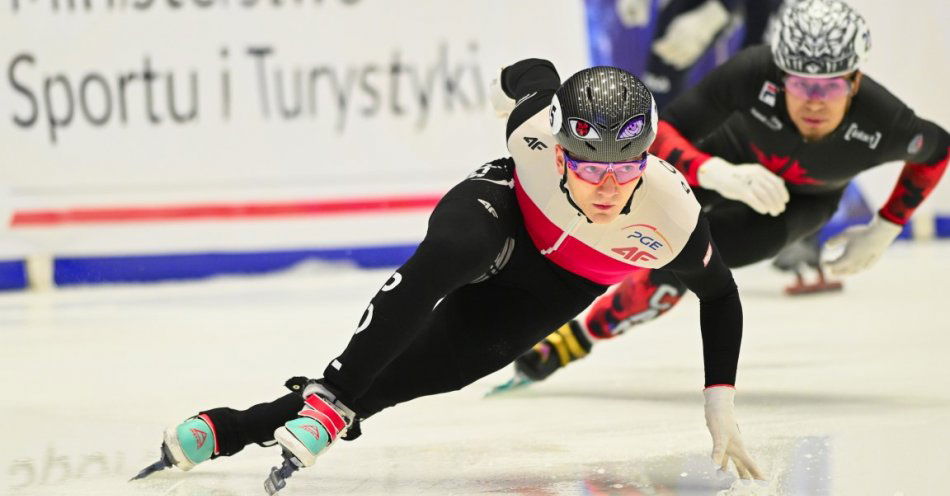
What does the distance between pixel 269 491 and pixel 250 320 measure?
4.00 m

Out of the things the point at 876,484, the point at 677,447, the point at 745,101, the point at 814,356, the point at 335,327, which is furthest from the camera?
the point at 335,327

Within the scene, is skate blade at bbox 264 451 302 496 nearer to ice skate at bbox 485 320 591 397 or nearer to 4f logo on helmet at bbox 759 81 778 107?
ice skate at bbox 485 320 591 397

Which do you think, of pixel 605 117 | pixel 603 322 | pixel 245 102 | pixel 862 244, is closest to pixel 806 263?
pixel 862 244

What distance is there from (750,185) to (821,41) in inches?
25.9

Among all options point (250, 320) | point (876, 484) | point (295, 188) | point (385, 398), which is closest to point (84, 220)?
point (295, 188)

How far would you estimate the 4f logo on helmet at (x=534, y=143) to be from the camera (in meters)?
3.85

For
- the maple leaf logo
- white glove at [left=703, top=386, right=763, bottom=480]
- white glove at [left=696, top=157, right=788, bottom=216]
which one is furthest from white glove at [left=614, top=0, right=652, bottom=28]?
white glove at [left=703, top=386, right=763, bottom=480]

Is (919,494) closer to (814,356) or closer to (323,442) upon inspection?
(323,442)

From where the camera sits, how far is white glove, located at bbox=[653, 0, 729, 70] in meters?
9.09

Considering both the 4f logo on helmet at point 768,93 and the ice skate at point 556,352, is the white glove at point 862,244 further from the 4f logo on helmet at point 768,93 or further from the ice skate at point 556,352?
the ice skate at point 556,352

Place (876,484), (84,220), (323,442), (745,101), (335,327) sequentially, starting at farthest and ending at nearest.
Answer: (84,220) < (335,327) < (745,101) < (876,484) < (323,442)

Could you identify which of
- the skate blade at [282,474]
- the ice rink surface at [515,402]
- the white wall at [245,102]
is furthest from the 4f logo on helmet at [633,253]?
the white wall at [245,102]

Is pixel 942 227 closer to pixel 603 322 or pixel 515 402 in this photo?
pixel 603 322

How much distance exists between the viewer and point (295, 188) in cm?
935
